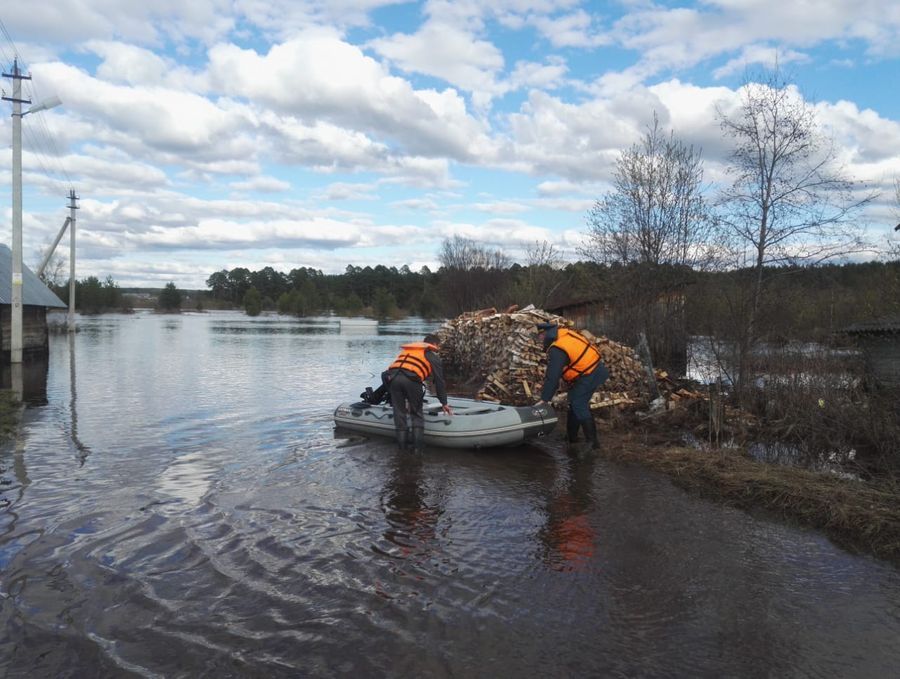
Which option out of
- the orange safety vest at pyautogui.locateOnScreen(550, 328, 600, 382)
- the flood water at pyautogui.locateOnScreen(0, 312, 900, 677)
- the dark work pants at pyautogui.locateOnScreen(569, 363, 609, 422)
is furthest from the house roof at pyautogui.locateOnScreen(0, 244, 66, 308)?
the dark work pants at pyautogui.locateOnScreen(569, 363, 609, 422)

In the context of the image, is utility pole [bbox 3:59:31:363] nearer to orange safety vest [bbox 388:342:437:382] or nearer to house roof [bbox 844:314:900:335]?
orange safety vest [bbox 388:342:437:382]

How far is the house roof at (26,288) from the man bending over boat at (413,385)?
2060 cm

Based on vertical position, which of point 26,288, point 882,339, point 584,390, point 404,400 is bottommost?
point 404,400

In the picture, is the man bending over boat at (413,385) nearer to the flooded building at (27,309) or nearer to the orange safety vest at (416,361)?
the orange safety vest at (416,361)

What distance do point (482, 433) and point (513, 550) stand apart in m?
3.95

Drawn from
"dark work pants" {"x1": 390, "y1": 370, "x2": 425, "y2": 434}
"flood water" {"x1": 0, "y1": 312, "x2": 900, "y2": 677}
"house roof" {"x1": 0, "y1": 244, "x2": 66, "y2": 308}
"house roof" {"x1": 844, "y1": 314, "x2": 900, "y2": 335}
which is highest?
"house roof" {"x1": 0, "y1": 244, "x2": 66, "y2": 308}

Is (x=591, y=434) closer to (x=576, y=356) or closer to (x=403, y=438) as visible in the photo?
(x=576, y=356)

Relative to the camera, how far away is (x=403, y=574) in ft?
17.5

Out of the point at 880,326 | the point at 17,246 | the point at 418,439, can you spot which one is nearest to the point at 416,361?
the point at 418,439

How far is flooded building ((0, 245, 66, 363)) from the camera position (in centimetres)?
2392

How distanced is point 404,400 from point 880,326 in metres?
10.0

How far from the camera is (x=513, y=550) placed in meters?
5.90

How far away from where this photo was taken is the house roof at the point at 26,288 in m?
24.7

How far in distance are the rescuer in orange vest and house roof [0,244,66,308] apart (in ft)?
73.5
